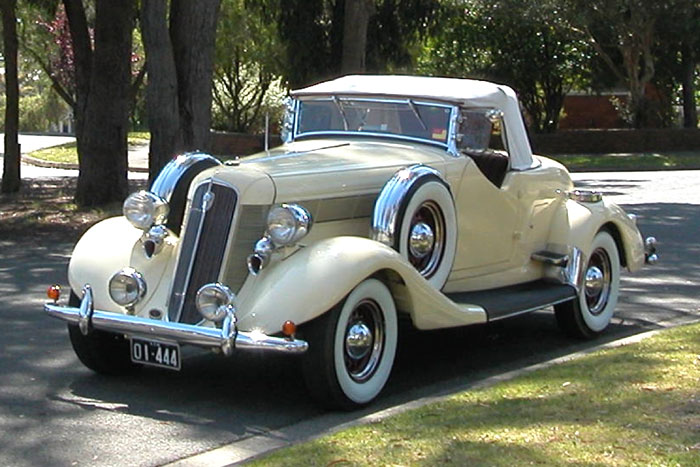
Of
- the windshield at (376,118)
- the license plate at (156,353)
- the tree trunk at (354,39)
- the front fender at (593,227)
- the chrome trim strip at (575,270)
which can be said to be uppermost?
the tree trunk at (354,39)

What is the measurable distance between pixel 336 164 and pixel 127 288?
1.58 m

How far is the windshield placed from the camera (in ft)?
29.6

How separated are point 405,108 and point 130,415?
3254 mm

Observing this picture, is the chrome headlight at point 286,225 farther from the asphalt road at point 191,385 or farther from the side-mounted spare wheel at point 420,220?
the asphalt road at point 191,385

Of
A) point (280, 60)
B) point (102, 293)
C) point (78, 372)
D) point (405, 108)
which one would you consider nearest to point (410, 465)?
point (102, 293)

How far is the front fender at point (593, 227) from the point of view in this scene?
31.4 feet

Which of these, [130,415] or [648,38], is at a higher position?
[648,38]

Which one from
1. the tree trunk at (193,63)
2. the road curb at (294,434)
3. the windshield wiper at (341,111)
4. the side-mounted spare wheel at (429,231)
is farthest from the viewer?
the tree trunk at (193,63)

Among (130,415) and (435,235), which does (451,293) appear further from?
(130,415)

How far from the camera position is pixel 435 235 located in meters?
8.27

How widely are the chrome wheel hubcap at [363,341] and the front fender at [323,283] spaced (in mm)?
237

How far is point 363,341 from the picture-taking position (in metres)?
7.35

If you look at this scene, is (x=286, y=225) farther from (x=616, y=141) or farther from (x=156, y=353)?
(x=616, y=141)

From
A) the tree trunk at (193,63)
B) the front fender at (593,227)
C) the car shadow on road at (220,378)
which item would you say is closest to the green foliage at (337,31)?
the tree trunk at (193,63)
